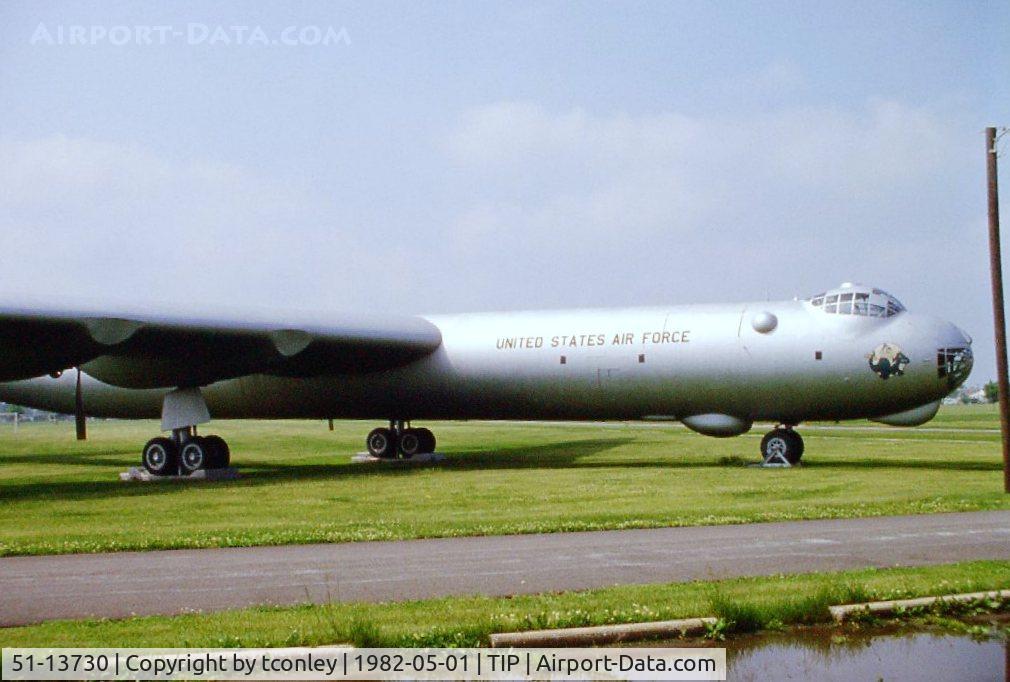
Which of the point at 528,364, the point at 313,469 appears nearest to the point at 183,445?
the point at 313,469

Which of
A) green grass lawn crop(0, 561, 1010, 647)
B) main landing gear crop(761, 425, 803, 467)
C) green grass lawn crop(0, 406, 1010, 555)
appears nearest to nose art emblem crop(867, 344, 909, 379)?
green grass lawn crop(0, 406, 1010, 555)

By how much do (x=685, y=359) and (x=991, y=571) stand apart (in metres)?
16.1

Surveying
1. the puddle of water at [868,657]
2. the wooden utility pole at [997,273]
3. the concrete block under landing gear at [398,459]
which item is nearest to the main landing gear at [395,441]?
the concrete block under landing gear at [398,459]

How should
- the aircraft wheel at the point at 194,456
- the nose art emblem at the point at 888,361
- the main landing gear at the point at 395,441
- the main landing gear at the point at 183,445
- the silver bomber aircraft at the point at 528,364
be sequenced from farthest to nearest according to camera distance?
the main landing gear at the point at 395,441 < the main landing gear at the point at 183,445 < the aircraft wheel at the point at 194,456 < the silver bomber aircraft at the point at 528,364 < the nose art emblem at the point at 888,361

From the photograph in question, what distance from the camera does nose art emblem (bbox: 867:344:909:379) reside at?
24344 mm

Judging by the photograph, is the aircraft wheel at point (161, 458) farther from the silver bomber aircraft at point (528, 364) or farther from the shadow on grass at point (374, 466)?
the shadow on grass at point (374, 466)

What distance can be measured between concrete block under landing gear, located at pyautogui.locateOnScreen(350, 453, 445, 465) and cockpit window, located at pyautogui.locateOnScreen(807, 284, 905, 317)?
13894 millimetres

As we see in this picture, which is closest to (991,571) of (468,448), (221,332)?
(221,332)

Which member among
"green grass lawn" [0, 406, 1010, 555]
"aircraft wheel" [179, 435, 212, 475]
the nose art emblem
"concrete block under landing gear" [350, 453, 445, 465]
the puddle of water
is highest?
the nose art emblem

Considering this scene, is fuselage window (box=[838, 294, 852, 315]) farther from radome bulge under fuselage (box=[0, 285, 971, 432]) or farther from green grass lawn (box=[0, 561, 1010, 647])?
green grass lawn (box=[0, 561, 1010, 647])

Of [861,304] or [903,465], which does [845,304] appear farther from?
[903,465]

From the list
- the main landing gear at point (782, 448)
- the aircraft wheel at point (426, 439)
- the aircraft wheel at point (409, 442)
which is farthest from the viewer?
the aircraft wheel at point (426, 439)

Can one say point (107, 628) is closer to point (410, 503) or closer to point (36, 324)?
point (410, 503)

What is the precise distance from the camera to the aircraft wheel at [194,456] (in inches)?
1094
